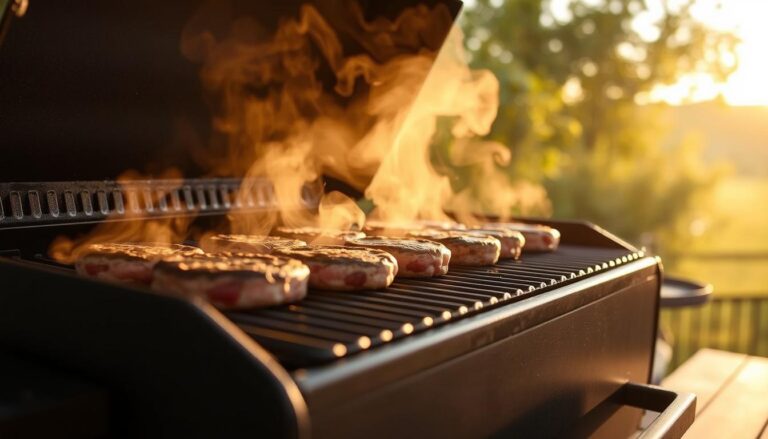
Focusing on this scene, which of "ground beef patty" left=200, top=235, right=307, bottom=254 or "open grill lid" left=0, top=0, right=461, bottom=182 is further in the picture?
"ground beef patty" left=200, top=235, right=307, bottom=254

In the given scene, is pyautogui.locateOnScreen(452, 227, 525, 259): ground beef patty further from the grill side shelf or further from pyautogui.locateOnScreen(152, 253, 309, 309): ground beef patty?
pyautogui.locateOnScreen(152, 253, 309, 309): ground beef patty

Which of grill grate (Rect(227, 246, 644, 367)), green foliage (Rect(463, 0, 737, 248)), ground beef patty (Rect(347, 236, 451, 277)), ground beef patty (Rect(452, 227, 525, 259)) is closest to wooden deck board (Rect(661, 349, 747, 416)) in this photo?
ground beef patty (Rect(452, 227, 525, 259))

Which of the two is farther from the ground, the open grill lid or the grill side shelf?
the open grill lid

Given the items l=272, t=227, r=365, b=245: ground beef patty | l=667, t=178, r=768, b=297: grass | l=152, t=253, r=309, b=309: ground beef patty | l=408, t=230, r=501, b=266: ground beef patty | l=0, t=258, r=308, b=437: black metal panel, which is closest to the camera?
l=0, t=258, r=308, b=437: black metal panel

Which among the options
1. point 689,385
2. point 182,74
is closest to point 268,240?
point 182,74

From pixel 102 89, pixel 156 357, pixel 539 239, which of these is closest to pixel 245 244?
pixel 102 89

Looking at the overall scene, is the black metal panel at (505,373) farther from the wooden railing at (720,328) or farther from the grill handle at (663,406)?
the wooden railing at (720,328)

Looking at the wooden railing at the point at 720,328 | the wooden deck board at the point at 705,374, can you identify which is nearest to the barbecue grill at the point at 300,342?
the wooden deck board at the point at 705,374
